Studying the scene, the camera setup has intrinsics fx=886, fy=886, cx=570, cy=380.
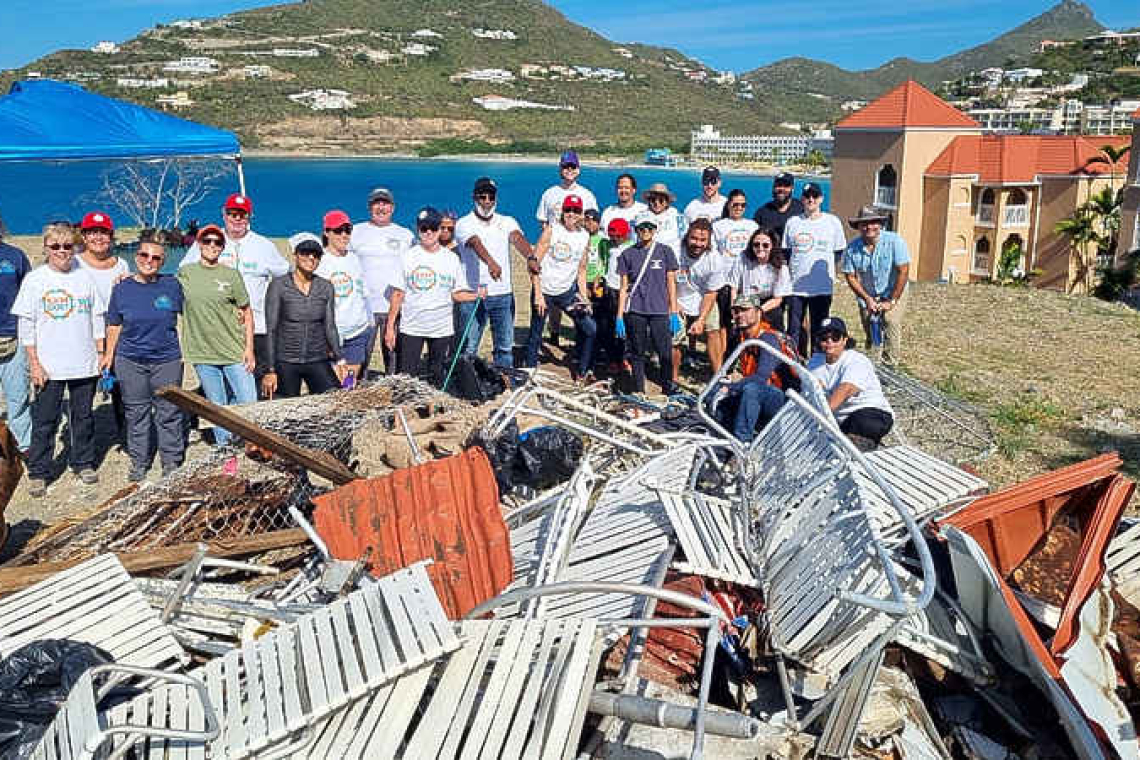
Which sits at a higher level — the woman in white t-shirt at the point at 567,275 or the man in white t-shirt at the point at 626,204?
the man in white t-shirt at the point at 626,204

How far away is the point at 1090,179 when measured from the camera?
125 ft

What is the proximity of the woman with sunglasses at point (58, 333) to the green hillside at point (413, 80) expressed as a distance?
214 ft

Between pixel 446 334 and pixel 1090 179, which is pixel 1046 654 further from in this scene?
pixel 1090 179

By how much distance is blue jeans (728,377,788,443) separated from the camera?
561 cm

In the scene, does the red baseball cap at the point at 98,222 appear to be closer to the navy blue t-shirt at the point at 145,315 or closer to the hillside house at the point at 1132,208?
the navy blue t-shirt at the point at 145,315

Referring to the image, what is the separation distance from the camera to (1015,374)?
30.4ft

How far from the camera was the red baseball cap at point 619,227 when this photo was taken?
7414 mm

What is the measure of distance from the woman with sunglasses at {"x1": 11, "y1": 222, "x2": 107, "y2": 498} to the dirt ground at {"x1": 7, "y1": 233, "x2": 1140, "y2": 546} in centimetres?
52

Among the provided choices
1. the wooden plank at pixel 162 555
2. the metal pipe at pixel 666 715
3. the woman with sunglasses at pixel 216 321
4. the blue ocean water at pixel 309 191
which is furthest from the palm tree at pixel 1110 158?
the metal pipe at pixel 666 715

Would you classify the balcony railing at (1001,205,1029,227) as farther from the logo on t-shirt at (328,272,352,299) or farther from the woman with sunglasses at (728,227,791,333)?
the logo on t-shirt at (328,272,352,299)

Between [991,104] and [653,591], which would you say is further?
[991,104]

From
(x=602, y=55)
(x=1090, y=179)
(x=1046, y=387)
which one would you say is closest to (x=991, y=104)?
(x=602, y=55)

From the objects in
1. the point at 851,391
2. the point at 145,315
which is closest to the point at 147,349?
the point at 145,315

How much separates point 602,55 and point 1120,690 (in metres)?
136
